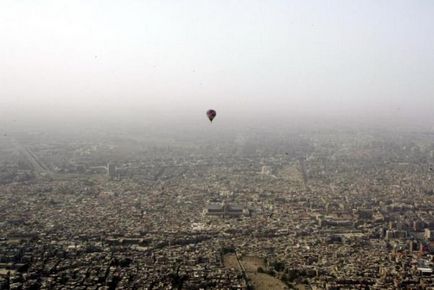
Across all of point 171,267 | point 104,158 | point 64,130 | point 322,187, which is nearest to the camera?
point 171,267

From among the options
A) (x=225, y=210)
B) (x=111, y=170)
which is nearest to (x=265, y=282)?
(x=225, y=210)

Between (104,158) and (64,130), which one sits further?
(64,130)

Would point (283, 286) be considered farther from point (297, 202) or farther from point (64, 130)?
point (64, 130)

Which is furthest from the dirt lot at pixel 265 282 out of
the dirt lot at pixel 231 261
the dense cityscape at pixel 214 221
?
the dirt lot at pixel 231 261

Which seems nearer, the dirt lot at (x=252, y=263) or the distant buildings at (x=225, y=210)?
the dirt lot at (x=252, y=263)

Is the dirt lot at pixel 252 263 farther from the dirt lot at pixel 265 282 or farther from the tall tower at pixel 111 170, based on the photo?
the tall tower at pixel 111 170

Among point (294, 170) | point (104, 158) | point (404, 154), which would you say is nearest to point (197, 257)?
point (294, 170)

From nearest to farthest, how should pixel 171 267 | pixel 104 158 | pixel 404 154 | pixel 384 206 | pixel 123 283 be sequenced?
pixel 123 283
pixel 171 267
pixel 384 206
pixel 104 158
pixel 404 154

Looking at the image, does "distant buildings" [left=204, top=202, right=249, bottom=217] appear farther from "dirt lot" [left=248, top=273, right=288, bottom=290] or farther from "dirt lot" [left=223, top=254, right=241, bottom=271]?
"dirt lot" [left=248, top=273, right=288, bottom=290]
